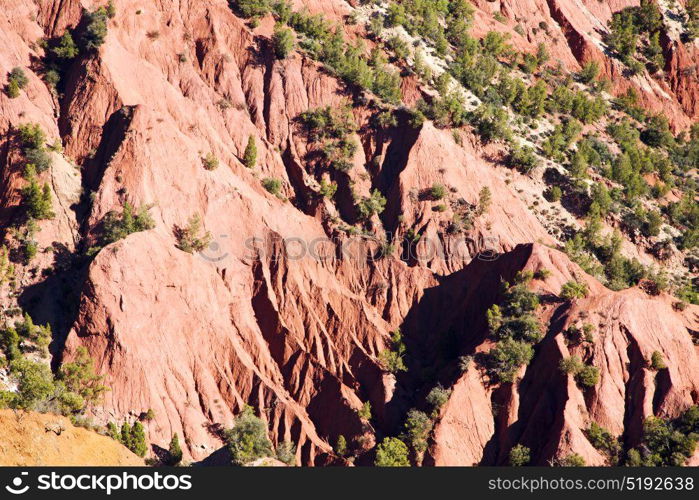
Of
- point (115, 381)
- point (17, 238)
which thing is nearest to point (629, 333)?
point (115, 381)

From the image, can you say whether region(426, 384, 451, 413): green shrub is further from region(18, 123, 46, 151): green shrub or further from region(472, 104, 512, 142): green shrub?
region(18, 123, 46, 151): green shrub

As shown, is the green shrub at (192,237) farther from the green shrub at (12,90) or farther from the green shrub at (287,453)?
the green shrub at (12,90)

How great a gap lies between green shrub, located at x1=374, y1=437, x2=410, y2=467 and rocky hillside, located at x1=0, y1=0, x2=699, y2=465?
0.96 ft

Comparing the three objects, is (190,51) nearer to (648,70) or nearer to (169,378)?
(169,378)

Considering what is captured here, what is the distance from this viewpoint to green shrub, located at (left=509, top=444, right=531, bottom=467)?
63.3 metres

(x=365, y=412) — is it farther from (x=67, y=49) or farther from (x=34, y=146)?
(x=67, y=49)

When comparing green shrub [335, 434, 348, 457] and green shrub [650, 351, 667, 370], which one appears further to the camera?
green shrub [335, 434, 348, 457]

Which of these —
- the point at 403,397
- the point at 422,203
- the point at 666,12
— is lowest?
the point at 403,397

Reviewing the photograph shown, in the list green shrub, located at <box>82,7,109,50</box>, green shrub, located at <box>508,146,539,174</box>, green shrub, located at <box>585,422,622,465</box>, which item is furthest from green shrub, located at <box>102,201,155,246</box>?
green shrub, located at <box>508,146,539,174</box>

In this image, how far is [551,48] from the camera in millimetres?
107625

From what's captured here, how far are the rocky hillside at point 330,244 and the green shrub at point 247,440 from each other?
0.22 meters

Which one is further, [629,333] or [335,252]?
[335,252]

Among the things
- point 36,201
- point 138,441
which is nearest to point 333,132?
point 36,201

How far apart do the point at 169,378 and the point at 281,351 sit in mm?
8667
